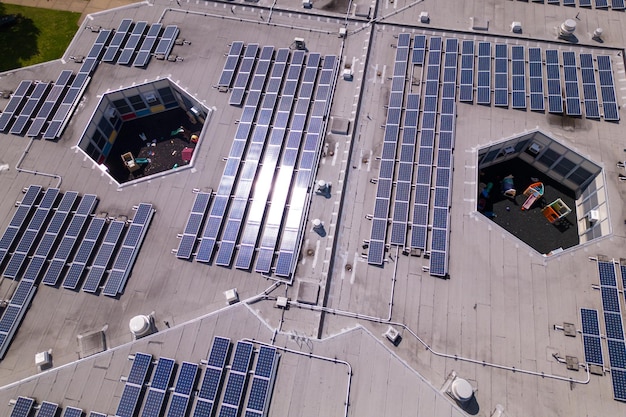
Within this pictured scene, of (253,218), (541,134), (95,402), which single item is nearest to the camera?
(95,402)

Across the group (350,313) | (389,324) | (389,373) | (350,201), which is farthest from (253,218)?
(389,373)

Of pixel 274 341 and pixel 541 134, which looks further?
pixel 541 134

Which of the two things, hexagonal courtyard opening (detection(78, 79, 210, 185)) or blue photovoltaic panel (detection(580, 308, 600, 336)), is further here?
hexagonal courtyard opening (detection(78, 79, 210, 185))

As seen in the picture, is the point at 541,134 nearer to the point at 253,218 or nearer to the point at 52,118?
the point at 253,218

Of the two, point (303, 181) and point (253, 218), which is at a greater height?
point (303, 181)

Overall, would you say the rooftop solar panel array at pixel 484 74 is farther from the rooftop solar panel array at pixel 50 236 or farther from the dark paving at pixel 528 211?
the rooftop solar panel array at pixel 50 236

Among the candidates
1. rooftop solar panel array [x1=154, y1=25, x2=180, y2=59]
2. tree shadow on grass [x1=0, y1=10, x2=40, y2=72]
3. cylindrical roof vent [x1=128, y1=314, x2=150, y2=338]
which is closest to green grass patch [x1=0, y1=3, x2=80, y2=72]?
tree shadow on grass [x1=0, y1=10, x2=40, y2=72]

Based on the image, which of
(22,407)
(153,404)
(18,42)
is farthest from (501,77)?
(18,42)

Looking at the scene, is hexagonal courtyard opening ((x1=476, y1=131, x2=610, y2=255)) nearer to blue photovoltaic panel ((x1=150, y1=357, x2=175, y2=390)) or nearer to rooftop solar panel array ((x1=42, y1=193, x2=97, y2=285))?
blue photovoltaic panel ((x1=150, y1=357, x2=175, y2=390))
